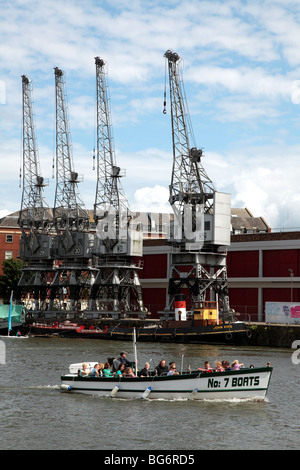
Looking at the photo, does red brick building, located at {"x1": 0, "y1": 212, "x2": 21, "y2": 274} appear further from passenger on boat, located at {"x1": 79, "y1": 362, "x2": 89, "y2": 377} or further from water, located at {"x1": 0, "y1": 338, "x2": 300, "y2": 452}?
passenger on boat, located at {"x1": 79, "y1": 362, "x2": 89, "y2": 377}

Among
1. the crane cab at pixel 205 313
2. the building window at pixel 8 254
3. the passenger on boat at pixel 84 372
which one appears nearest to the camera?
the passenger on boat at pixel 84 372

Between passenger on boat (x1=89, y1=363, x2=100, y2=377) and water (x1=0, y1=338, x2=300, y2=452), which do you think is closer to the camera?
water (x1=0, y1=338, x2=300, y2=452)

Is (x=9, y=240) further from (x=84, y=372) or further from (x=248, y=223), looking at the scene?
(x=84, y=372)

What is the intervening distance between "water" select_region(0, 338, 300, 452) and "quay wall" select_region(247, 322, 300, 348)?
22.6m

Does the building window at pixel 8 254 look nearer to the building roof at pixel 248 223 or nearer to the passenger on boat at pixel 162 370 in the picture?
the building roof at pixel 248 223

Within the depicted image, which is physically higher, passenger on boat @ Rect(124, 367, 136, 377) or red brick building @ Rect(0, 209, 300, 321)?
red brick building @ Rect(0, 209, 300, 321)

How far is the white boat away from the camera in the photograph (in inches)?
1314

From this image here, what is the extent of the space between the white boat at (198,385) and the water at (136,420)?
0.39m

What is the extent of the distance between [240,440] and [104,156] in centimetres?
7872

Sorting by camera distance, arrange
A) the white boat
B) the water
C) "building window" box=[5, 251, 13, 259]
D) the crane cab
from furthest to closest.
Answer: "building window" box=[5, 251, 13, 259] → the crane cab → the white boat → the water

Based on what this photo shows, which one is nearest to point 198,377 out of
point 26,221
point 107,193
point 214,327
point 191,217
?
point 214,327

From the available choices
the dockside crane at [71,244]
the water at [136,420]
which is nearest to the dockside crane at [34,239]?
the dockside crane at [71,244]

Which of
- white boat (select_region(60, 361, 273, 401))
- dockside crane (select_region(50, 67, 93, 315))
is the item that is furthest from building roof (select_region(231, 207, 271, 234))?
white boat (select_region(60, 361, 273, 401))

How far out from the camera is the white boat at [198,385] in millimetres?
33375
